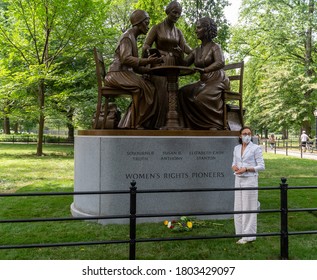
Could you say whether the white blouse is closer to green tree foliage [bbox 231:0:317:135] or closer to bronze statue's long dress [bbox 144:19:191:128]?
bronze statue's long dress [bbox 144:19:191:128]

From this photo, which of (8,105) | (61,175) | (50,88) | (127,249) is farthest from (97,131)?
(50,88)

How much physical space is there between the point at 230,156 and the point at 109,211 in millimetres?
2693

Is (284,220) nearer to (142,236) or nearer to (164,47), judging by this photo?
(142,236)

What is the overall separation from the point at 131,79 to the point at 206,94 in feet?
5.36

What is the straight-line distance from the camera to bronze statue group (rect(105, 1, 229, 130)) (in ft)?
25.8

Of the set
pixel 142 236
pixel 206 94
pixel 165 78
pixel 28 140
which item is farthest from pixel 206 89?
pixel 28 140

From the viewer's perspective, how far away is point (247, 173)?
5840mm

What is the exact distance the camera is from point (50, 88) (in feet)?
98.1

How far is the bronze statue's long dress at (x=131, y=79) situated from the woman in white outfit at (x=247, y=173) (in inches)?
102

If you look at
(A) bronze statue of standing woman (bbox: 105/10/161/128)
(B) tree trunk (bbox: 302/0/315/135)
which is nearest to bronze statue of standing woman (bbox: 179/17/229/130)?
(A) bronze statue of standing woman (bbox: 105/10/161/128)

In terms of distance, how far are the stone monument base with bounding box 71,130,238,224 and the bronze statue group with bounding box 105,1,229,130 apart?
0.66 metres

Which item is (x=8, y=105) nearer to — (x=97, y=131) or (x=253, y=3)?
(x=97, y=131)

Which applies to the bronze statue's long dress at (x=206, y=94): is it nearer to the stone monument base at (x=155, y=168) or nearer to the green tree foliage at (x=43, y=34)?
the stone monument base at (x=155, y=168)

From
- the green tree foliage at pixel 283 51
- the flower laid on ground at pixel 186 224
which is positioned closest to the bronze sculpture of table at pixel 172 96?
the flower laid on ground at pixel 186 224
